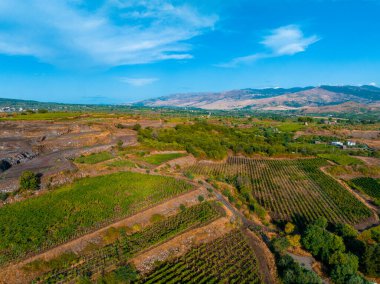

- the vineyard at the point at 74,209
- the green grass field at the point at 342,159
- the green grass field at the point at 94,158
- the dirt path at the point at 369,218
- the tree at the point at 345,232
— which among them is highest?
Result: the green grass field at the point at 94,158

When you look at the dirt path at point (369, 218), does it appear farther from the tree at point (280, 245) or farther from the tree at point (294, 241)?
the tree at point (280, 245)

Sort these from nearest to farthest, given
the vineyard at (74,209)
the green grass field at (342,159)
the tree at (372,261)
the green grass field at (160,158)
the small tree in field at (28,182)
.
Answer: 1. the vineyard at (74,209)
2. the tree at (372,261)
3. the small tree in field at (28,182)
4. the green grass field at (160,158)
5. the green grass field at (342,159)

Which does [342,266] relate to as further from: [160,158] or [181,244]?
[160,158]

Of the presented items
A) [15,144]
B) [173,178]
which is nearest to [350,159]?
[173,178]

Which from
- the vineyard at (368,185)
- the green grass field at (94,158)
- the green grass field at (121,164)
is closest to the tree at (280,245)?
the green grass field at (121,164)

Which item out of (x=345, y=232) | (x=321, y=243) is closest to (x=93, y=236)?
(x=321, y=243)
